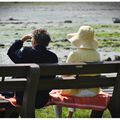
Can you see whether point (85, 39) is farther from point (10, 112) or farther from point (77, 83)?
point (10, 112)

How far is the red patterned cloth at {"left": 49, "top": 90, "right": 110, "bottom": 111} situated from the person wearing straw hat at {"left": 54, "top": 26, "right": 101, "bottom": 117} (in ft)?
0.14

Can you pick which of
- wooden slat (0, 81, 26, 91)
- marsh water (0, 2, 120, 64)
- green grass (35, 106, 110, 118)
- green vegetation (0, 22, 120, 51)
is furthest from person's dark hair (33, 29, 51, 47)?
marsh water (0, 2, 120, 64)

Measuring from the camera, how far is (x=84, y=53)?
4.71 m

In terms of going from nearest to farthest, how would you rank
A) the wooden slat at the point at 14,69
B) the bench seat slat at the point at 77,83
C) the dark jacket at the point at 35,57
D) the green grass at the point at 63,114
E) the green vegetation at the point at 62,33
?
the wooden slat at the point at 14,69
the bench seat slat at the point at 77,83
the dark jacket at the point at 35,57
the green grass at the point at 63,114
the green vegetation at the point at 62,33

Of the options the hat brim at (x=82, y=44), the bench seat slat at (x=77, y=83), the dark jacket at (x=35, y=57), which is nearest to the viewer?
the bench seat slat at (x=77, y=83)

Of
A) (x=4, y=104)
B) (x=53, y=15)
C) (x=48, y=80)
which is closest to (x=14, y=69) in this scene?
(x=48, y=80)

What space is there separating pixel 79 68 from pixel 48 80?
31 centimetres

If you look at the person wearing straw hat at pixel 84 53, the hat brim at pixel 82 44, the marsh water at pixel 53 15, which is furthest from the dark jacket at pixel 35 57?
the marsh water at pixel 53 15

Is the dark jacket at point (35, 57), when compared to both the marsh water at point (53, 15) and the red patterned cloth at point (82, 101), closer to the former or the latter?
the red patterned cloth at point (82, 101)

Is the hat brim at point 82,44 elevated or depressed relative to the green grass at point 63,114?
elevated

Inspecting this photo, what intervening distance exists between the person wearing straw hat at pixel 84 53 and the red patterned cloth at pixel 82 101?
0.14 feet

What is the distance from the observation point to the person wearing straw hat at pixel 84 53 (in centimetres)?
458

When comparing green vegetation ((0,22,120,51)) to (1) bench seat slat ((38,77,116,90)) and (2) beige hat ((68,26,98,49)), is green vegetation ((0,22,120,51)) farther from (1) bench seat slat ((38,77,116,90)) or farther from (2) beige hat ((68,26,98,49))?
(1) bench seat slat ((38,77,116,90))

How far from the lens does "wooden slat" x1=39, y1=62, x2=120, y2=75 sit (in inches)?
166
